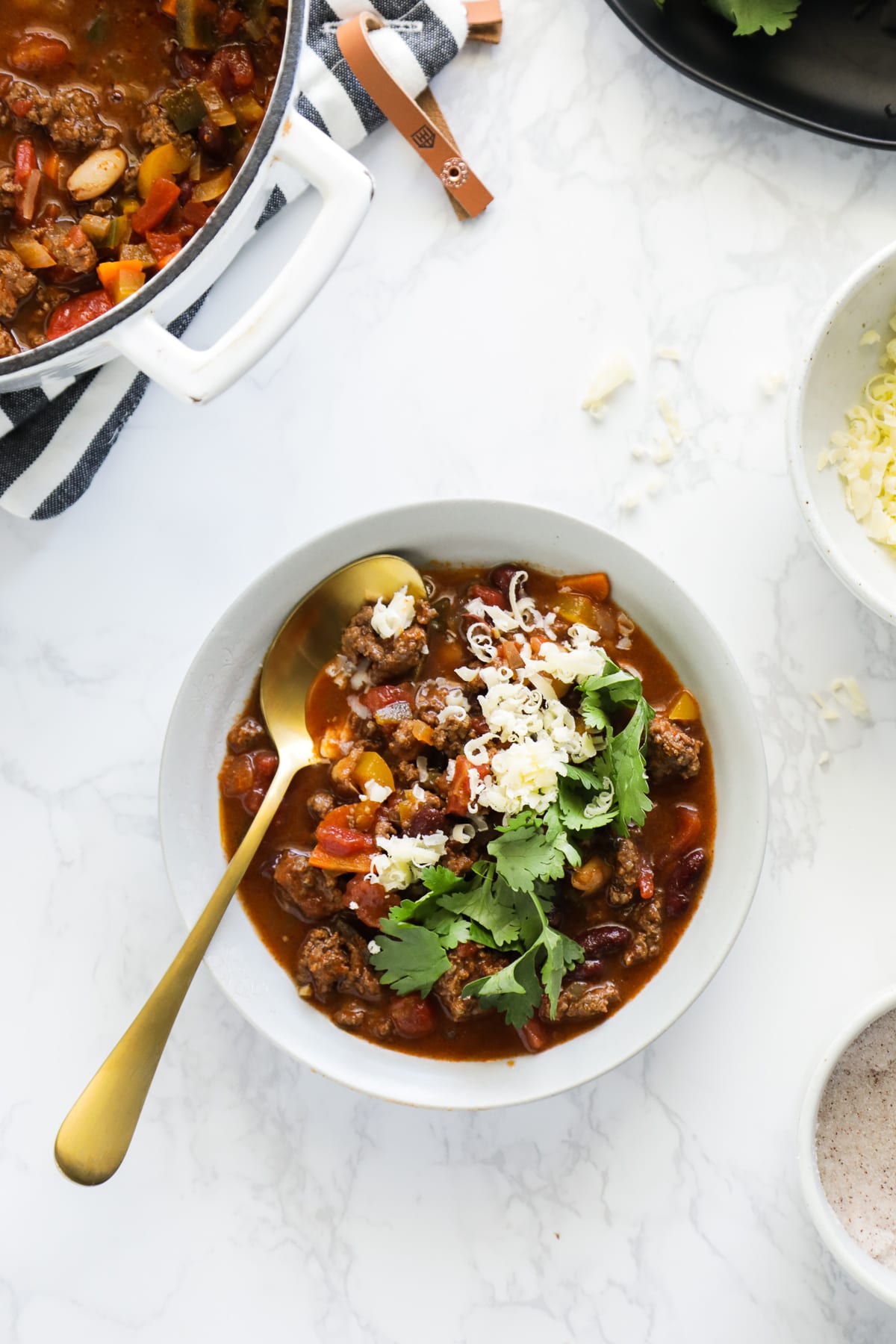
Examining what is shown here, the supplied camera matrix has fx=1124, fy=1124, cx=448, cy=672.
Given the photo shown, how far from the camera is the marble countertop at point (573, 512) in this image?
3.11 metres

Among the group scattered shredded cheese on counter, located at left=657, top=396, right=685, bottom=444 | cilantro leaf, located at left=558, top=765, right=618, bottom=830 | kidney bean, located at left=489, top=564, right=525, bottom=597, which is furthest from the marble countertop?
cilantro leaf, located at left=558, top=765, right=618, bottom=830

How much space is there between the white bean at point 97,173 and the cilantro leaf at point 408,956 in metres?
1.83

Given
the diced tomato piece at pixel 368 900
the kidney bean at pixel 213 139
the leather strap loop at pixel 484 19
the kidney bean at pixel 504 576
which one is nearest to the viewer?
the kidney bean at pixel 213 139

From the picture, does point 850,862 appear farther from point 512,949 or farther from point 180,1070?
point 180,1070

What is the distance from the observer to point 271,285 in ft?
7.63

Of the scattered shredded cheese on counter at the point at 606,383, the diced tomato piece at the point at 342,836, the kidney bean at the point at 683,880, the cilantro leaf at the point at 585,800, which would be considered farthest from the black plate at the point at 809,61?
the diced tomato piece at the point at 342,836

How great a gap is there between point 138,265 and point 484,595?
1136 mm

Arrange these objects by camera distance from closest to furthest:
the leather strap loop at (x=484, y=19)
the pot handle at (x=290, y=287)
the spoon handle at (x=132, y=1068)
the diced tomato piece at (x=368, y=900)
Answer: the pot handle at (x=290, y=287) → the spoon handle at (x=132, y=1068) → the diced tomato piece at (x=368, y=900) → the leather strap loop at (x=484, y=19)

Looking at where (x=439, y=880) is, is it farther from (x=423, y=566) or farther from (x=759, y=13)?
(x=759, y=13)

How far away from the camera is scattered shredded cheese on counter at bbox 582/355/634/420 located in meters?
3.07

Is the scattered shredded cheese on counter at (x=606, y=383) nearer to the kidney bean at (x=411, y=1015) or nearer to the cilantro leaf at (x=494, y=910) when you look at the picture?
the cilantro leaf at (x=494, y=910)

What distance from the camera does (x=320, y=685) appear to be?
2.96 m

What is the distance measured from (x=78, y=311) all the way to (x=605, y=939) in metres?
1.99

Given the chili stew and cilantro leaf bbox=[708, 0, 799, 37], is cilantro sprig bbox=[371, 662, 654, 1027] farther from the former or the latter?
cilantro leaf bbox=[708, 0, 799, 37]
